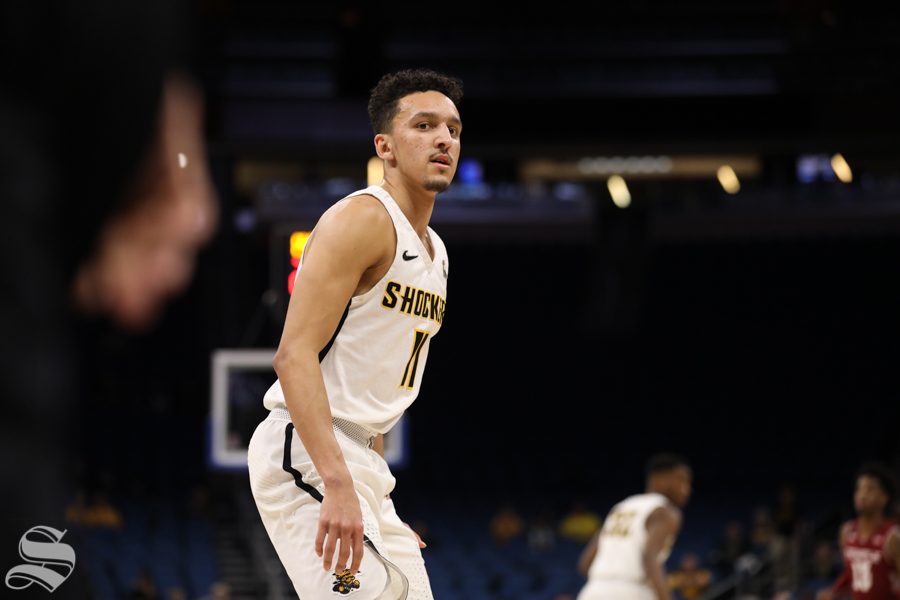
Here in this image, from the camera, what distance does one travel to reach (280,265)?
9.34 m

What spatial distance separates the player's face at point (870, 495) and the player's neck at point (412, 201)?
4834 millimetres

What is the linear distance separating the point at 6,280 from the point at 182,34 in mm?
236

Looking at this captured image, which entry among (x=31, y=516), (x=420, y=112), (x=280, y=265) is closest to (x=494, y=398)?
(x=280, y=265)

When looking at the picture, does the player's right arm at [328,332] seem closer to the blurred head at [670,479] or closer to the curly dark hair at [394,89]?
the curly dark hair at [394,89]

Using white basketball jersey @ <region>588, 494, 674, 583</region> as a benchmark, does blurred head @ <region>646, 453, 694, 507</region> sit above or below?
above

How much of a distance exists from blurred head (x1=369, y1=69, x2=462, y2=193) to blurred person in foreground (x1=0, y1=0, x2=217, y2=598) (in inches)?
95.4

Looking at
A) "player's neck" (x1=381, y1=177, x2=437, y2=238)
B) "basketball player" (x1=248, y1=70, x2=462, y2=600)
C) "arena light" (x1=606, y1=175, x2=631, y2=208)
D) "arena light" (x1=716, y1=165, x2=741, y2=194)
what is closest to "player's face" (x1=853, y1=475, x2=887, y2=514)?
"basketball player" (x1=248, y1=70, x2=462, y2=600)

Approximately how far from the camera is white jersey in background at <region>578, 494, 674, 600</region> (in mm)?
7344

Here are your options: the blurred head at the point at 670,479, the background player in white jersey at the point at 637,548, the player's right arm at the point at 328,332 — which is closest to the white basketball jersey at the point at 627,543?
the background player in white jersey at the point at 637,548

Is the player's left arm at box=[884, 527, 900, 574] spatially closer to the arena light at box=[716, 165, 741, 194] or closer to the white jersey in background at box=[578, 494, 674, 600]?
the white jersey in background at box=[578, 494, 674, 600]

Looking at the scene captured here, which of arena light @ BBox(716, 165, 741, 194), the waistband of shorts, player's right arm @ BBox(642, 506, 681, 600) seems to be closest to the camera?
the waistband of shorts

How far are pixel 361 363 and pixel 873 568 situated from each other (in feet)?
17.2

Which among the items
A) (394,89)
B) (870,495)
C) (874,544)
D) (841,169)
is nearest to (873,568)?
(874,544)

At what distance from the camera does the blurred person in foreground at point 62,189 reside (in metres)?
0.93
